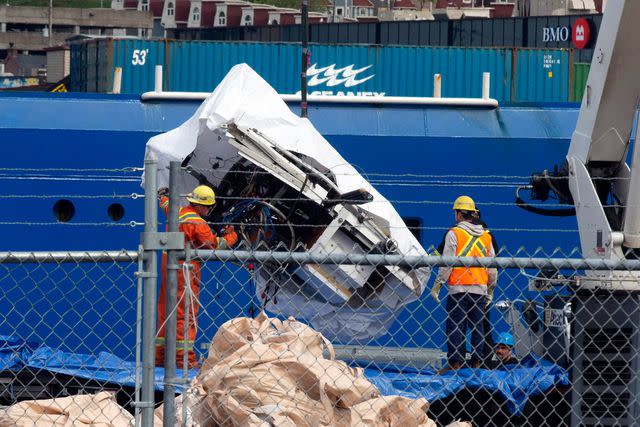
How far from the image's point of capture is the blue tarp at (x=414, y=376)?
7.32 meters

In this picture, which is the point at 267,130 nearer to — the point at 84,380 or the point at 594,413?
the point at 84,380

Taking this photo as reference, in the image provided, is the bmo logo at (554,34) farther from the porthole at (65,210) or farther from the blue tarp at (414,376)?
the blue tarp at (414,376)

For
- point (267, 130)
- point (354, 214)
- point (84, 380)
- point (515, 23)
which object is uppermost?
point (515, 23)

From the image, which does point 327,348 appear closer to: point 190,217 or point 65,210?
point 190,217

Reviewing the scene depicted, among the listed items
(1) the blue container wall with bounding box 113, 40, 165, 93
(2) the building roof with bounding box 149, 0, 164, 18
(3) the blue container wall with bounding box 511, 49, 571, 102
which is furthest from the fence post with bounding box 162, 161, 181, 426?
(2) the building roof with bounding box 149, 0, 164, 18

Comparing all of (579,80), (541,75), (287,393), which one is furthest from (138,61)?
(287,393)

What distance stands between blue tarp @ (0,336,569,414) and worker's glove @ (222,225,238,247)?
5.45 feet

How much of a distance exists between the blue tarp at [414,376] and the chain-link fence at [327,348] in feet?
0.04

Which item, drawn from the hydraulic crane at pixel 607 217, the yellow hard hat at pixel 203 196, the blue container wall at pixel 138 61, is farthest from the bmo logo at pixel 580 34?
the yellow hard hat at pixel 203 196

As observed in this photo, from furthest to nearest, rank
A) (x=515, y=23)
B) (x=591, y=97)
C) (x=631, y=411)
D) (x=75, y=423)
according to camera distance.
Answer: (x=515, y=23) < (x=591, y=97) < (x=631, y=411) < (x=75, y=423)

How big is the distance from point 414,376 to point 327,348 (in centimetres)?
99

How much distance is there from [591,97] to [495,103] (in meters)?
4.55

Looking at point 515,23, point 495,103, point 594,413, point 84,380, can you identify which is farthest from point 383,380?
point 515,23

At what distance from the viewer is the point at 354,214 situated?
30.8 feet
